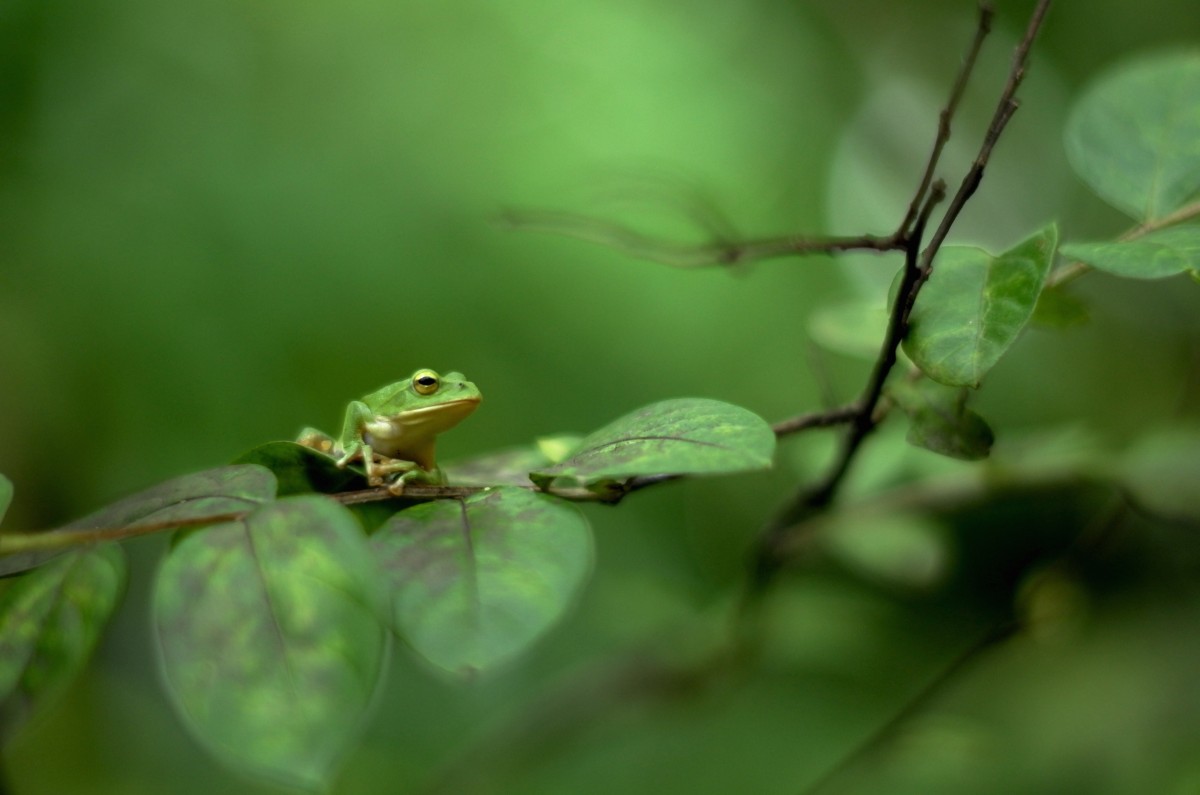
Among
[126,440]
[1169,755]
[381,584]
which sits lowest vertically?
[126,440]

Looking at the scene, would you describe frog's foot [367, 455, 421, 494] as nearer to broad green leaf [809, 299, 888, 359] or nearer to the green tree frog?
the green tree frog

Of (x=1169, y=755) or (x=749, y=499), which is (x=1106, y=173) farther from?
(x=749, y=499)

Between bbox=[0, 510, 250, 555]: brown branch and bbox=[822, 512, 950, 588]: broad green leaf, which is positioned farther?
bbox=[822, 512, 950, 588]: broad green leaf

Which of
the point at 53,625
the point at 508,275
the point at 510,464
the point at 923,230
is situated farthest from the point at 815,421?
the point at 508,275

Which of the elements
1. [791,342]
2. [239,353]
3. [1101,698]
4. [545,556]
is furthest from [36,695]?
[791,342]

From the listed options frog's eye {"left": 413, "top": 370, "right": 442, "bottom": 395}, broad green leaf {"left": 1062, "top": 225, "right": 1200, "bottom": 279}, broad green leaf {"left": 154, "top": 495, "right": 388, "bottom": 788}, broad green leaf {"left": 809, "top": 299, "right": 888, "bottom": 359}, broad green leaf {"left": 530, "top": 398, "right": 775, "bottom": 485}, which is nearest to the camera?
broad green leaf {"left": 154, "top": 495, "right": 388, "bottom": 788}

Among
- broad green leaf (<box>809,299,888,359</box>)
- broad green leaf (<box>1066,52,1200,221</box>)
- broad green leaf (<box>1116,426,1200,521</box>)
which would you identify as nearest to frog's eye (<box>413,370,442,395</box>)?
broad green leaf (<box>809,299,888,359</box>)

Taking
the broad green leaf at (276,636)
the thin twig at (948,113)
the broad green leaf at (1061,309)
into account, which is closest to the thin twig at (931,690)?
the broad green leaf at (1061,309)
